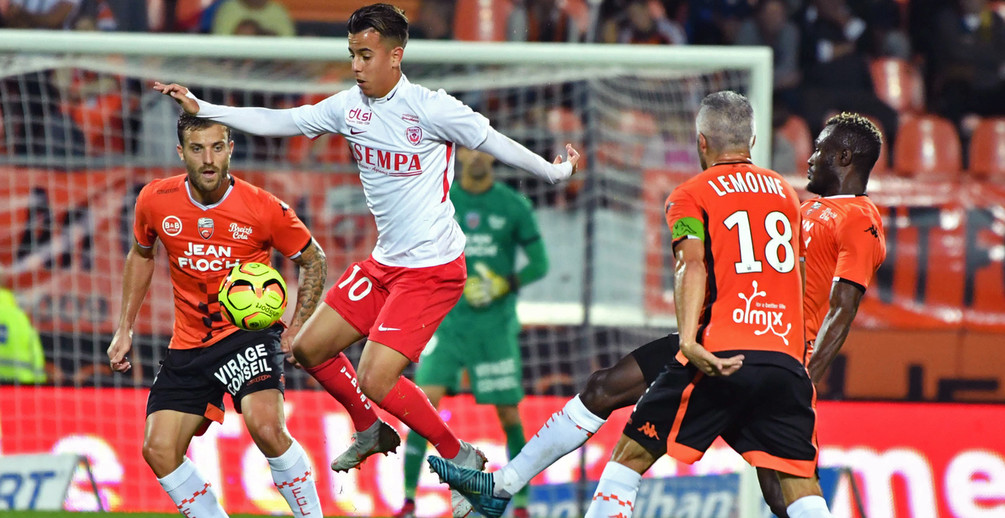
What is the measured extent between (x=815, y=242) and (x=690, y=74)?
371 cm

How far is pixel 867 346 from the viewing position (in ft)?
29.6

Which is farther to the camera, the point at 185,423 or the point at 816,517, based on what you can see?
the point at 185,423

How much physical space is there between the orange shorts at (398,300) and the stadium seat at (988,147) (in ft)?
26.4

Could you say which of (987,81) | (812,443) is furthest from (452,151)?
(987,81)

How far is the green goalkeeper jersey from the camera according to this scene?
783 cm

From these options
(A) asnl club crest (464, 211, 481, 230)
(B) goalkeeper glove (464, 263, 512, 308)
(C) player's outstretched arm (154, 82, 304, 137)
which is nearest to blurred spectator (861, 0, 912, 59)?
(A) asnl club crest (464, 211, 481, 230)

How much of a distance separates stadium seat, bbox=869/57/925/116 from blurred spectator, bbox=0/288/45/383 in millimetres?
8777

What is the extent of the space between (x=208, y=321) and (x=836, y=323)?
107 inches

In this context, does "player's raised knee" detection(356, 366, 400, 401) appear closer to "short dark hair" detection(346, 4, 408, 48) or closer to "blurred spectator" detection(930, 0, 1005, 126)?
"short dark hair" detection(346, 4, 408, 48)

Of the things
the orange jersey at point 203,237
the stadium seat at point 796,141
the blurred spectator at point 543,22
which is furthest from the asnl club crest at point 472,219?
the blurred spectator at point 543,22

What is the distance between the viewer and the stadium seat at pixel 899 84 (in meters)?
12.8

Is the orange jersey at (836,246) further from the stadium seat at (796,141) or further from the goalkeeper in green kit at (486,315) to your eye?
the stadium seat at (796,141)

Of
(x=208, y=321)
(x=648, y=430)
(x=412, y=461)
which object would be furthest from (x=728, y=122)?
(x=412, y=461)

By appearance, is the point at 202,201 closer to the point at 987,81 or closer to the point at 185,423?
the point at 185,423
